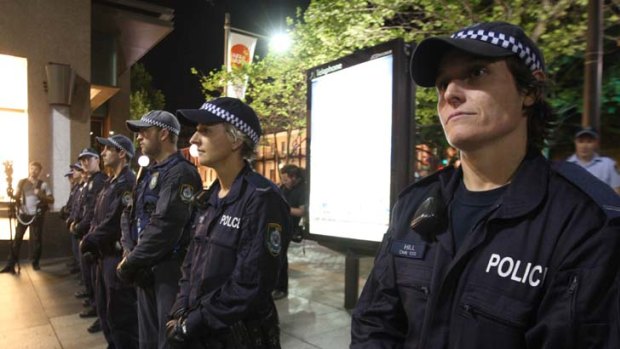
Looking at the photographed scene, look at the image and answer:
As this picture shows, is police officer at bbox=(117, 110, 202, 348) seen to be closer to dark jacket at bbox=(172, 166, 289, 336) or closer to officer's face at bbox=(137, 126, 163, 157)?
officer's face at bbox=(137, 126, 163, 157)

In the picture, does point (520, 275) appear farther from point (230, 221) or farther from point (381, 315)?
point (230, 221)

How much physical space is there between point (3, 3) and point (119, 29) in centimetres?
395

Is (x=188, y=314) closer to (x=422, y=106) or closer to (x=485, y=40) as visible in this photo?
(x=485, y=40)

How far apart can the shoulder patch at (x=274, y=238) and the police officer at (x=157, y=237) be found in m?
1.19

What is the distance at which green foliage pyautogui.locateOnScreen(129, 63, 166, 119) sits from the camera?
3003 cm

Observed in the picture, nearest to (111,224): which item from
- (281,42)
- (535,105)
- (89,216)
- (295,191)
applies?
(89,216)

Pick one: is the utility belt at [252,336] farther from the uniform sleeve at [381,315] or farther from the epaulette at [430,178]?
the epaulette at [430,178]

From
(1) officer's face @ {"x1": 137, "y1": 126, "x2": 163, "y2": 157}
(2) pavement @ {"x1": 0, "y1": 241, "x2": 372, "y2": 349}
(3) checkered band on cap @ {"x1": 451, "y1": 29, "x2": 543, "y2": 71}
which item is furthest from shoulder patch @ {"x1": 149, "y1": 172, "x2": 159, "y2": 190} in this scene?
(3) checkered band on cap @ {"x1": 451, "y1": 29, "x2": 543, "y2": 71}

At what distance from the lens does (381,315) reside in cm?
158

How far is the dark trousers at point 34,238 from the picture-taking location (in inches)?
354

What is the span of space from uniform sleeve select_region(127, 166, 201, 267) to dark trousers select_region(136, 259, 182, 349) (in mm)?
129

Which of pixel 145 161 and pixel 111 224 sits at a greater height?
pixel 145 161

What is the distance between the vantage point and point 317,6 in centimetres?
801

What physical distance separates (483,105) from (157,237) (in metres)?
2.70
